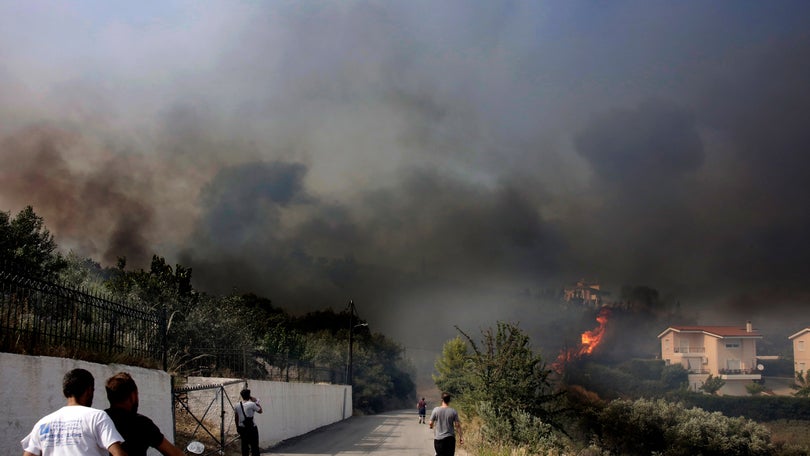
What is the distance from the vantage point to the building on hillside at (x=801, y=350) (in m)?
89.1

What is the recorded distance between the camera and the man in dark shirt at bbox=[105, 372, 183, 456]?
5.58m

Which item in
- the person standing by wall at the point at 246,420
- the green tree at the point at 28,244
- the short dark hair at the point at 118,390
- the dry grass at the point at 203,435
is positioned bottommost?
the dry grass at the point at 203,435

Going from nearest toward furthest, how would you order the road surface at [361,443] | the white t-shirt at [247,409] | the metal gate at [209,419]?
the white t-shirt at [247,409] < the metal gate at [209,419] < the road surface at [361,443]

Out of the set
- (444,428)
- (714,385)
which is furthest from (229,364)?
(714,385)

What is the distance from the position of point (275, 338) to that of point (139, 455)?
44367 mm

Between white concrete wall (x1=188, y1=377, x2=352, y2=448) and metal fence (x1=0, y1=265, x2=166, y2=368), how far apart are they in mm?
4759

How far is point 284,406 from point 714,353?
78770 mm

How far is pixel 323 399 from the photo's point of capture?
3806 cm

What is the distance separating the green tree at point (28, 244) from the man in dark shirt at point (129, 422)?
908 inches

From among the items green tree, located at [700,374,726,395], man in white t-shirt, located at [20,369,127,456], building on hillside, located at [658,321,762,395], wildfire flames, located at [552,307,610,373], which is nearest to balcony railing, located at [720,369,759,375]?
building on hillside, located at [658,321,762,395]

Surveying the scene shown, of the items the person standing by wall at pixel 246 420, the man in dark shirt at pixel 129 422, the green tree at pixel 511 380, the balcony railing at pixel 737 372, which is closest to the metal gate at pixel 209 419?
the person standing by wall at pixel 246 420

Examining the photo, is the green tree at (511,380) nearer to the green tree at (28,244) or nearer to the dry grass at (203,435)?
the dry grass at (203,435)

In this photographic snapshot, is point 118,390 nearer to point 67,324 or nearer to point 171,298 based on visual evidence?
point 67,324

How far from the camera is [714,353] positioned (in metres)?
91.3
